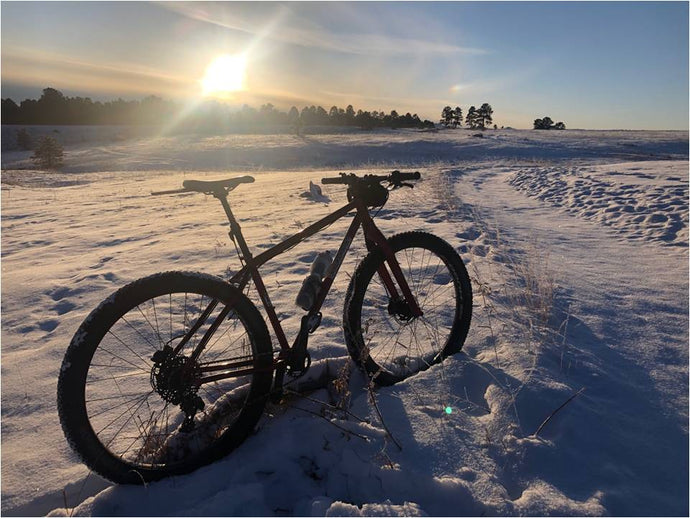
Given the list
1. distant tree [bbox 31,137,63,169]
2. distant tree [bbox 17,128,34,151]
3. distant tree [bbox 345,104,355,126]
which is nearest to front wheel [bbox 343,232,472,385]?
distant tree [bbox 31,137,63,169]

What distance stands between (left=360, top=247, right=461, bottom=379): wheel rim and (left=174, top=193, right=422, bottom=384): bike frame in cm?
25

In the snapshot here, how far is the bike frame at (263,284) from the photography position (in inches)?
92.3

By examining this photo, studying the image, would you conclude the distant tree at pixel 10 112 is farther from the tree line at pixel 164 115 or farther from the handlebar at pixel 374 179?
the handlebar at pixel 374 179

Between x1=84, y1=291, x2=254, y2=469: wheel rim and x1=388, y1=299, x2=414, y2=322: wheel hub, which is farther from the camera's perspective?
x1=388, y1=299, x2=414, y2=322: wheel hub

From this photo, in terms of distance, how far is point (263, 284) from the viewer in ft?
9.32

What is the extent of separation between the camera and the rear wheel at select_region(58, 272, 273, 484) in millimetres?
2055

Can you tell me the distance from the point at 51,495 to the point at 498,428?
274cm

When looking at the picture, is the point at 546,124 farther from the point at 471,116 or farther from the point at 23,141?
the point at 23,141

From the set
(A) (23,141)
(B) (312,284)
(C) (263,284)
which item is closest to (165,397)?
(C) (263,284)

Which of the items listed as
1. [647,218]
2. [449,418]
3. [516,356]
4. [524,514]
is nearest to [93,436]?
[449,418]

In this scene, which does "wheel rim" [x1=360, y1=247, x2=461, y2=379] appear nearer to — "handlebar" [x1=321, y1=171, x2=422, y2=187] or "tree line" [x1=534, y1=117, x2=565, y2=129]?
"handlebar" [x1=321, y1=171, x2=422, y2=187]

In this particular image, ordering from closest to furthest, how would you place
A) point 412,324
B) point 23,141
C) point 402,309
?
point 402,309 → point 412,324 → point 23,141

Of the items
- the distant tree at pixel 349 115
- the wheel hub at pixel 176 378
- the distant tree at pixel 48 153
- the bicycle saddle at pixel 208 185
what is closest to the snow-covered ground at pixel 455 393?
the wheel hub at pixel 176 378

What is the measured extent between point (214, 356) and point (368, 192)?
2.03 m
